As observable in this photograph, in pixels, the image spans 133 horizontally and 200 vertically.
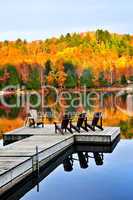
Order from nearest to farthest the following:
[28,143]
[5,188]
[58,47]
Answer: [5,188]
[28,143]
[58,47]

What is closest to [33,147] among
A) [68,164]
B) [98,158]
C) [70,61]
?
[68,164]

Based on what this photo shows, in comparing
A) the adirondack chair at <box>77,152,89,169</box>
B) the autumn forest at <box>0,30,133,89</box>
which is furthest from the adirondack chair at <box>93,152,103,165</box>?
the autumn forest at <box>0,30,133,89</box>

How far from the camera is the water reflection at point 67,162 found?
9650 mm

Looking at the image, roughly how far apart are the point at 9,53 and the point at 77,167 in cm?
7432

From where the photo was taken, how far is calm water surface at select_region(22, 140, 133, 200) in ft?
31.9

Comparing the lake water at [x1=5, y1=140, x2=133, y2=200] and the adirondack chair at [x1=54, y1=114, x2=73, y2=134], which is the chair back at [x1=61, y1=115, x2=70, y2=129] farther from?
the lake water at [x1=5, y1=140, x2=133, y2=200]

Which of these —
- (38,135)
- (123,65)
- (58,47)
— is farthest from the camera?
(58,47)

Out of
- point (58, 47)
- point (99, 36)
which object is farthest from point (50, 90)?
point (99, 36)

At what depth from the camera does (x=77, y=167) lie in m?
12.6

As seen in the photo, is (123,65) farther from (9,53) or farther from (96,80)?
(9,53)

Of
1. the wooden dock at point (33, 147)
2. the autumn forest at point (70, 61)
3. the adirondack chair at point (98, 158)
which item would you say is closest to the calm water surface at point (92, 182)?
the adirondack chair at point (98, 158)

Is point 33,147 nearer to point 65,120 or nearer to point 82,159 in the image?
point 82,159

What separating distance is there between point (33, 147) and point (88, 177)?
184cm

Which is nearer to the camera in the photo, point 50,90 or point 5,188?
point 5,188
